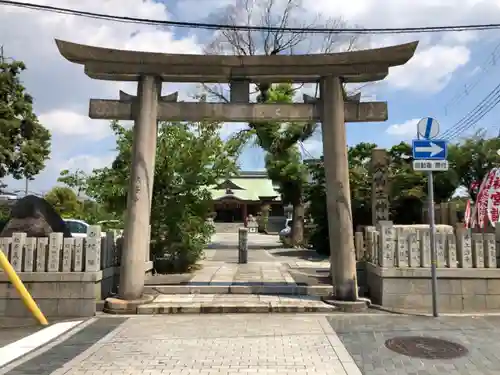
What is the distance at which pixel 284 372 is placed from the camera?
5109 millimetres

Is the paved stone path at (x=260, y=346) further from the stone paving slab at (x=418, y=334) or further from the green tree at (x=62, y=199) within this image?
the green tree at (x=62, y=199)

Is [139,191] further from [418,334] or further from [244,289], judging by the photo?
[418,334]

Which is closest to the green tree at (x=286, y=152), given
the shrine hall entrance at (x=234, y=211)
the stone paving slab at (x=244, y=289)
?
the stone paving slab at (x=244, y=289)

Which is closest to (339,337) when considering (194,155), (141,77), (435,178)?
(141,77)

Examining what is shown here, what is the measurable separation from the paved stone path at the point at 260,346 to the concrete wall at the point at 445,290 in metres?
0.54

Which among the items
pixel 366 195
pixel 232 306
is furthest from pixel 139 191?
pixel 366 195

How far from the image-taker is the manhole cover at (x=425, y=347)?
19.2 ft

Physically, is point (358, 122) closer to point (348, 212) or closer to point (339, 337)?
point (348, 212)

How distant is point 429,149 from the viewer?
8.20 metres

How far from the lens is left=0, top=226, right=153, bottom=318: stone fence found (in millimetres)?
8250

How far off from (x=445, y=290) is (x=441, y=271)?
0.38 metres

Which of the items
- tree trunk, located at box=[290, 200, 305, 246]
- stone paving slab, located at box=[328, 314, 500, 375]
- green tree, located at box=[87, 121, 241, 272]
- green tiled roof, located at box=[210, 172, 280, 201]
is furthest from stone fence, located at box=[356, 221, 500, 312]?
green tiled roof, located at box=[210, 172, 280, 201]

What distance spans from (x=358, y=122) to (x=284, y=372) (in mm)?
5875

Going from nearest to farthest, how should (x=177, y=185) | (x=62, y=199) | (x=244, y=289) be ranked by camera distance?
(x=244, y=289) → (x=177, y=185) → (x=62, y=199)
